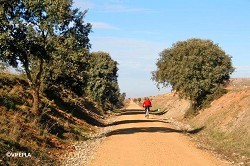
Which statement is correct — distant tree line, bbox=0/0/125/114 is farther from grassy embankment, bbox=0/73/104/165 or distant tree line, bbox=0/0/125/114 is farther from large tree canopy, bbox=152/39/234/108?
large tree canopy, bbox=152/39/234/108

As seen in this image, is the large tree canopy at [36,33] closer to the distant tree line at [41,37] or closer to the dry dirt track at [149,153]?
the distant tree line at [41,37]

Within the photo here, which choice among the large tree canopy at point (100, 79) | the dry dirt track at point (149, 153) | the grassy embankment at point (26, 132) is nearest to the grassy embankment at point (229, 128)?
the dry dirt track at point (149, 153)

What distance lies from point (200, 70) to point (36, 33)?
72.6ft

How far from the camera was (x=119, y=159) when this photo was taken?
16844 millimetres

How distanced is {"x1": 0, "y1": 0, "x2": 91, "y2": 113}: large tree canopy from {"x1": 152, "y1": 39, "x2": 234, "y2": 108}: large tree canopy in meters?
18.4

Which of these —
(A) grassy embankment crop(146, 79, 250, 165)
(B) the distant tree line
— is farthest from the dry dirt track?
(B) the distant tree line

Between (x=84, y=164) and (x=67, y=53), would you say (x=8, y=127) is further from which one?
(x=67, y=53)

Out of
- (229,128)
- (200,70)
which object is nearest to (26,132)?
(229,128)

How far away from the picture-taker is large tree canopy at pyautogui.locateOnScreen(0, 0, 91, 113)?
20.9 meters

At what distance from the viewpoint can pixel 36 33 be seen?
21750 mm

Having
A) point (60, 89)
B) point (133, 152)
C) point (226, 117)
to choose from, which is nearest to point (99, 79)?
point (60, 89)

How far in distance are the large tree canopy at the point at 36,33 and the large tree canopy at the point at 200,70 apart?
18.4m

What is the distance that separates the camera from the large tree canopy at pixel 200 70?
38.2 meters

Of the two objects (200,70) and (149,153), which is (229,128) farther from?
(200,70)
